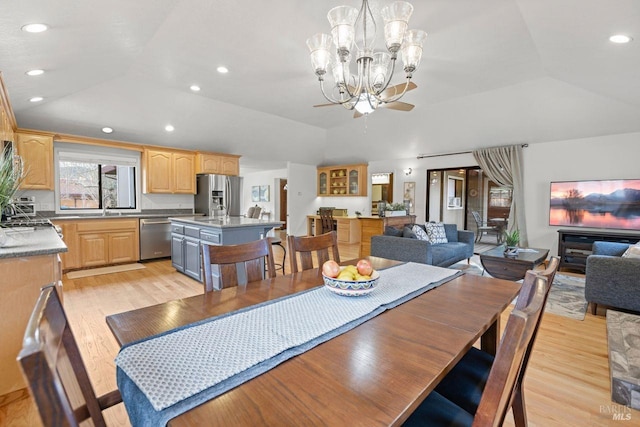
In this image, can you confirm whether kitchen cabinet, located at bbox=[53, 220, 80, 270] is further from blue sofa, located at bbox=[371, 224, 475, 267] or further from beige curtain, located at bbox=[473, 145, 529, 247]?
beige curtain, located at bbox=[473, 145, 529, 247]

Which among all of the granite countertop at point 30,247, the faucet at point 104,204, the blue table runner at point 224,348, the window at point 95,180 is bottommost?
the blue table runner at point 224,348

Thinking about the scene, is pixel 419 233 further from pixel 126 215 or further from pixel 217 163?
pixel 126 215

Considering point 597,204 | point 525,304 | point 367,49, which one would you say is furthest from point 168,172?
point 597,204

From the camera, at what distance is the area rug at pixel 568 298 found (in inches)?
128

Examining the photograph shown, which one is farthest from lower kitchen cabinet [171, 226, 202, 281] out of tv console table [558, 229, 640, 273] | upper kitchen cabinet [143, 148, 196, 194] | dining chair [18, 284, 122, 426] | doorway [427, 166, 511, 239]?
tv console table [558, 229, 640, 273]

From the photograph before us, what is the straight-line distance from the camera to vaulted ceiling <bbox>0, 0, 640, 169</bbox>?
2.46 meters

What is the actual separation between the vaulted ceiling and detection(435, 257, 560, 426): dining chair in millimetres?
2306

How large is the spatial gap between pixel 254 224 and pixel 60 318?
3.05 meters

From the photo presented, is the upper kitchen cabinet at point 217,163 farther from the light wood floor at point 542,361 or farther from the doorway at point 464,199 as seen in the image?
the doorway at point 464,199

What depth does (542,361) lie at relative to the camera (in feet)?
7.54

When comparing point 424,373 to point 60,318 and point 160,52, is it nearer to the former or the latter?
point 60,318

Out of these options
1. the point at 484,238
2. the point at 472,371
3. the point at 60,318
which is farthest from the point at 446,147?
the point at 60,318

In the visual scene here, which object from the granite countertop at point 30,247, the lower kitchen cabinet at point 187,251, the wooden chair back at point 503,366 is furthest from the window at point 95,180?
the wooden chair back at point 503,366

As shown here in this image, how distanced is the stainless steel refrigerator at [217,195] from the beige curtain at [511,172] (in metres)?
5.11
